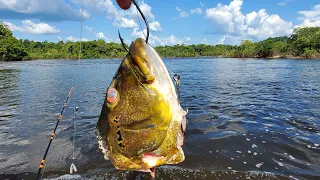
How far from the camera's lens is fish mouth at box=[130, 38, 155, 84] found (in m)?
1.75

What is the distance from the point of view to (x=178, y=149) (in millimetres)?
2166

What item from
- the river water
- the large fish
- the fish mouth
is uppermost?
the fish mouth

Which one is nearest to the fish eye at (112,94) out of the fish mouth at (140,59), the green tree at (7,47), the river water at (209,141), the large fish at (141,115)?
the large fish at (141,115)

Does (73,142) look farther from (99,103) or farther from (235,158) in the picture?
(99,103)

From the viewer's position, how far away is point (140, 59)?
68.8 inches

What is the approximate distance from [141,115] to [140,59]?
0.45 metres

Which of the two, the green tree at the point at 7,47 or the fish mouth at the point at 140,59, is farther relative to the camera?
the green tree at the point at 7,47

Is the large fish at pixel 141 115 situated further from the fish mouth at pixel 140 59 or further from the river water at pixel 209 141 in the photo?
the river water at pixel 209 141

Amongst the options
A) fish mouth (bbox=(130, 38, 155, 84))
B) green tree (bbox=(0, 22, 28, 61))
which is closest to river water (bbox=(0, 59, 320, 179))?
fish mouth (bbox=(130, 38, 155, 84))

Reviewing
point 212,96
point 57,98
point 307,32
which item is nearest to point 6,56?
point 57,98

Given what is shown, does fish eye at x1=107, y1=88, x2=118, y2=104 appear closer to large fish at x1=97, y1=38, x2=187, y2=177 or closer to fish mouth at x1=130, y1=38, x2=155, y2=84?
large fish at x1=97, y1=38, x2=187, y2=177

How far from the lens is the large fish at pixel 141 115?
1815 millimetres

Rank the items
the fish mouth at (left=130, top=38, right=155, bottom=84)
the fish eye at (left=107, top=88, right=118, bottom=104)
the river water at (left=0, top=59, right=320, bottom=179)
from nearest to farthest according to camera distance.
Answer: the fish mouth at (left=130, top=38, right=155, bottom=84), the fish eye at (left=107, top=88, right=118, bottom=104), the river water at (left=0, top=59, right=320, bottom=179)

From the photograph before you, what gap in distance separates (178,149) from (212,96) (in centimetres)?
1331
